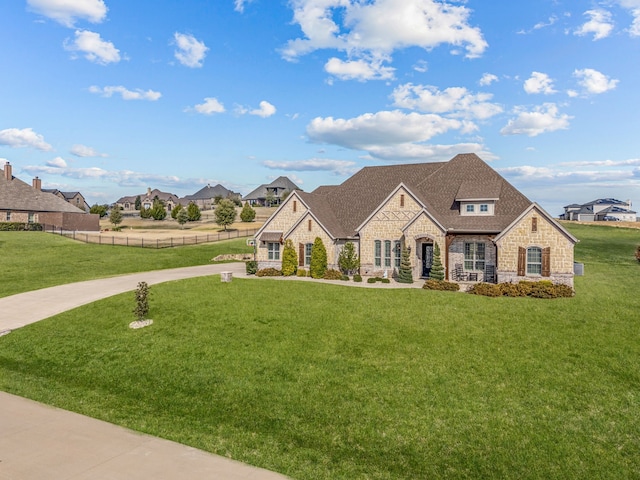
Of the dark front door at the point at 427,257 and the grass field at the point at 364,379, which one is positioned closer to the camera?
the grass field at the point at 364,379

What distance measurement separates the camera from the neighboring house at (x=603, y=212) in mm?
105188

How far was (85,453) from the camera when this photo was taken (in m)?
8.70

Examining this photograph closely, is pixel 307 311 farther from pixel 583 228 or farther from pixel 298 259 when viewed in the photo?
pixel 583 228

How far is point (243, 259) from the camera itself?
1763 inches

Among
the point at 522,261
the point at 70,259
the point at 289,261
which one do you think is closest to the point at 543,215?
the point at 522,261

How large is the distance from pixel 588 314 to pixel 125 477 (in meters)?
20.0

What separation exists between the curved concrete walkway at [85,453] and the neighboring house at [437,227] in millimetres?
22370

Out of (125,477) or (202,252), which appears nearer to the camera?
(125,477)

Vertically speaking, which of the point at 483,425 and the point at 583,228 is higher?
the point at 583,228

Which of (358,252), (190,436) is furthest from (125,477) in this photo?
(358,252)

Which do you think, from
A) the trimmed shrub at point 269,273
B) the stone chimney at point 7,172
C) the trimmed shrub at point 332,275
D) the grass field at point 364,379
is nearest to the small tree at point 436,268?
the grass field at point 364,379

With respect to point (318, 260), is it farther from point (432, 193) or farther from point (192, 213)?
point (192, 213)

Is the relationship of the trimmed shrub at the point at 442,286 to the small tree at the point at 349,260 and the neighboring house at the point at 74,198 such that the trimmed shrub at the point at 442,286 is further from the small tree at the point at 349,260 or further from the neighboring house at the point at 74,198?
the neighboring house at the point at 74,198

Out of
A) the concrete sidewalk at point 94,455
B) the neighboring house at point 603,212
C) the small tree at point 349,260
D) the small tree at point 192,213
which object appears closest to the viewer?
the concrete sidewalk at point 94,455
